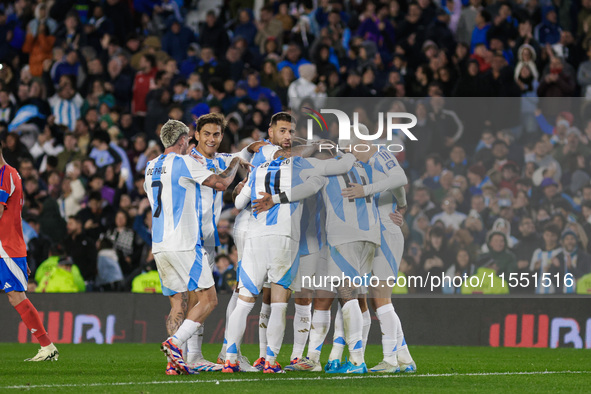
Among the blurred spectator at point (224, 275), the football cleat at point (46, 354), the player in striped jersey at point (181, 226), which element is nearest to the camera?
the player in striped jersey at point (181, 226)

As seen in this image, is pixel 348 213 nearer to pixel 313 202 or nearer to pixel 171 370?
pixel 313 202

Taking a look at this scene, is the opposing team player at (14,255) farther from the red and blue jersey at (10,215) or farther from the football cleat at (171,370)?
the football cleat at (171,370)

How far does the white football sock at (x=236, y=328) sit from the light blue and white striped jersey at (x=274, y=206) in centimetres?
64

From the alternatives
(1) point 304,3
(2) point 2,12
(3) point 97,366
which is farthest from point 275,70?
(3) point 97,366

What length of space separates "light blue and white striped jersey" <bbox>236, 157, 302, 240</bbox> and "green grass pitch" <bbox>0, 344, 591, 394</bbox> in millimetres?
1269

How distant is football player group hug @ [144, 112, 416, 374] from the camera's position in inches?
364

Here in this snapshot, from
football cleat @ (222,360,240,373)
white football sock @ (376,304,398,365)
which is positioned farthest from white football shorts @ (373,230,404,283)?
football cleat @ (222,360,240,373)

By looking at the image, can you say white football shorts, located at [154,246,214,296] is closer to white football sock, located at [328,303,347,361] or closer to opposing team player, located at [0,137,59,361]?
white football sock, located at [328,303,347,361]

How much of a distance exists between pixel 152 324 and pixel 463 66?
652cm

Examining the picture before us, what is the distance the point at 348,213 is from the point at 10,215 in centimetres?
359

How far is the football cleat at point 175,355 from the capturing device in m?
8.80

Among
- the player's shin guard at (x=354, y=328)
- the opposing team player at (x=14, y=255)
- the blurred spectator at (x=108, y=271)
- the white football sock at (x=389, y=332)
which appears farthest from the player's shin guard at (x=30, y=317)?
the blurred spectator at (x=108, y=271)

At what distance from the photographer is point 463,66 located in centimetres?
1683

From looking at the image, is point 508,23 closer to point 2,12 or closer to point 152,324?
point 152,324
